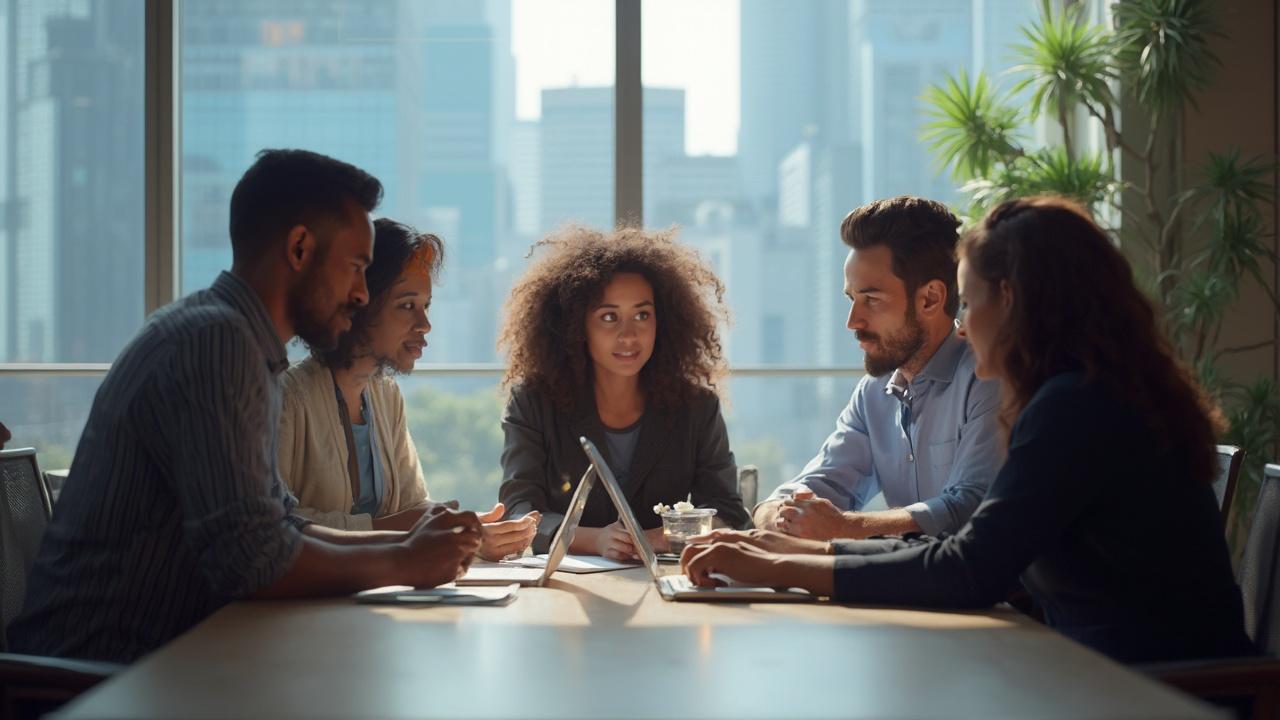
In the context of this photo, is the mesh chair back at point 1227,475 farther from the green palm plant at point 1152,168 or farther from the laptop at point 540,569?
the green palm plant at point 1152,168

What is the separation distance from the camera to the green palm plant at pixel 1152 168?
3.90 metres

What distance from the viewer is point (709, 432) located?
2965 mm

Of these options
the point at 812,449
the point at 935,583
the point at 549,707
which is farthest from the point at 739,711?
the point at 812,449

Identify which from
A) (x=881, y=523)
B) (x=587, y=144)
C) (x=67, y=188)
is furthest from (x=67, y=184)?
(x=881, y=523)

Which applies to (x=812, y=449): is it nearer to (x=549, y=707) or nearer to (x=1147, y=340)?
(x=1147, y=340)

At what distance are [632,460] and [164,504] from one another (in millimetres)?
1319

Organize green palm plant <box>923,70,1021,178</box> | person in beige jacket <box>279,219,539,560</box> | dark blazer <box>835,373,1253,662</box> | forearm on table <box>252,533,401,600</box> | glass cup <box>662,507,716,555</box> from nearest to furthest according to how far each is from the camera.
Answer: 1. dark blazer <box>835,373,1253,662</box>
2. forearm on table <box>252,533,401,600</box>
3. glass cup <box>662,507,716,555</box>
4. person in beige jacket <box>279,219,539,560</box>
5. green palm plant <box>923,70,1021,178</box>

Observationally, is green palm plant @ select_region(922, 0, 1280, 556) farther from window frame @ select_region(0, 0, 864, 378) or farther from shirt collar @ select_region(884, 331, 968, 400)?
shirt collar @ select_region(884, 331, 968, 400)

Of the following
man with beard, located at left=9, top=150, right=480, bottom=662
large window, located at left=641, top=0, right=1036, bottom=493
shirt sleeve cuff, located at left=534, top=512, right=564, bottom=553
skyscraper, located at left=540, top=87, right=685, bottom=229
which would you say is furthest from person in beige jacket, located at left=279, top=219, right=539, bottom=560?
large window, located at left=641, top=0, right=1036, bottom=493

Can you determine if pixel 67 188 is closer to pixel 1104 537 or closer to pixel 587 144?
pixel 587 144

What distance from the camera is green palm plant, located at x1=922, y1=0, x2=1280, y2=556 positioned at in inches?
154

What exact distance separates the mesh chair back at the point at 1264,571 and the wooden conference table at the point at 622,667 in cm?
49

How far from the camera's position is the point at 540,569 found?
2172 millimetres

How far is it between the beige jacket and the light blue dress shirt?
0.95 metres
